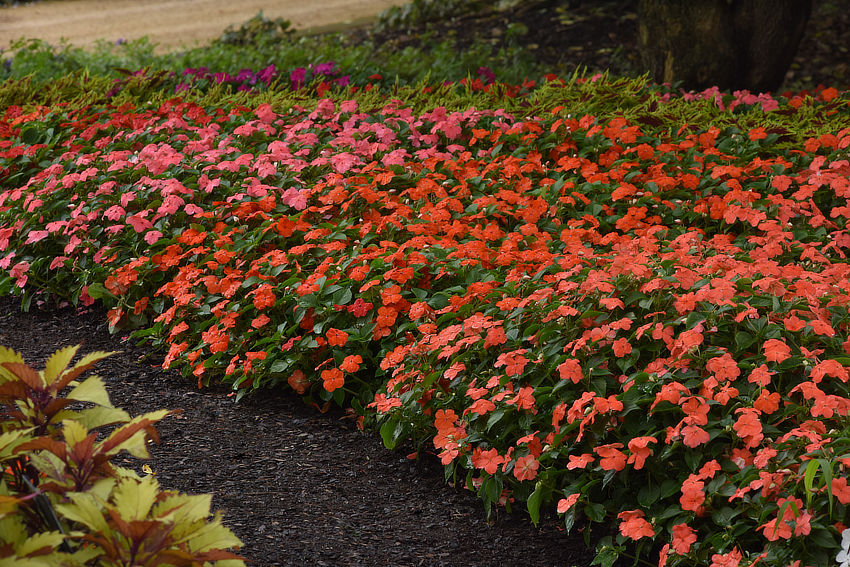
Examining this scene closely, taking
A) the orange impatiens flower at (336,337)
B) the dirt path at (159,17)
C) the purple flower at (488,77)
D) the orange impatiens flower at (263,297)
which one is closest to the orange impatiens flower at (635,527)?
the orange impatiens flower at (336,337)

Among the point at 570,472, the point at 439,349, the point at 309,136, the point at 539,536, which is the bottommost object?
the point at 539,536

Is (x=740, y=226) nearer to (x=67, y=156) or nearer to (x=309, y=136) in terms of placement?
(x=309, y=136)

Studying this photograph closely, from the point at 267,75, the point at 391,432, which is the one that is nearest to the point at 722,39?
the point at 267,75

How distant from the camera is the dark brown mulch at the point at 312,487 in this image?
8.20 feet

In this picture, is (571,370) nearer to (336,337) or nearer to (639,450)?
(639,450)

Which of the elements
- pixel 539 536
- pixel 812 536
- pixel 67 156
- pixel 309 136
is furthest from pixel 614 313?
pixel 67 156

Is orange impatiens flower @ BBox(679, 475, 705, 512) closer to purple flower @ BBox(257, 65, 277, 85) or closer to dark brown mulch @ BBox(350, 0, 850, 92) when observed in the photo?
purple flower @ BBox(257, 65, 277, 85)

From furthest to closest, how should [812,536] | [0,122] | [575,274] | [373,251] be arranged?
[0,122] < [373,251] < [575,274] < [812,536]

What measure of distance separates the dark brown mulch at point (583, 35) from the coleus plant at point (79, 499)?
7828 mm

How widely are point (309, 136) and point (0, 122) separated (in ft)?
7.54

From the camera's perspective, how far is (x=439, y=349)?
9.85 ft

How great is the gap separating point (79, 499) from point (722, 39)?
614 centimetres

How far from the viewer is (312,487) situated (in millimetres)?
2822

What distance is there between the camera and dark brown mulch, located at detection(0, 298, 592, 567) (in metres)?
2.50
